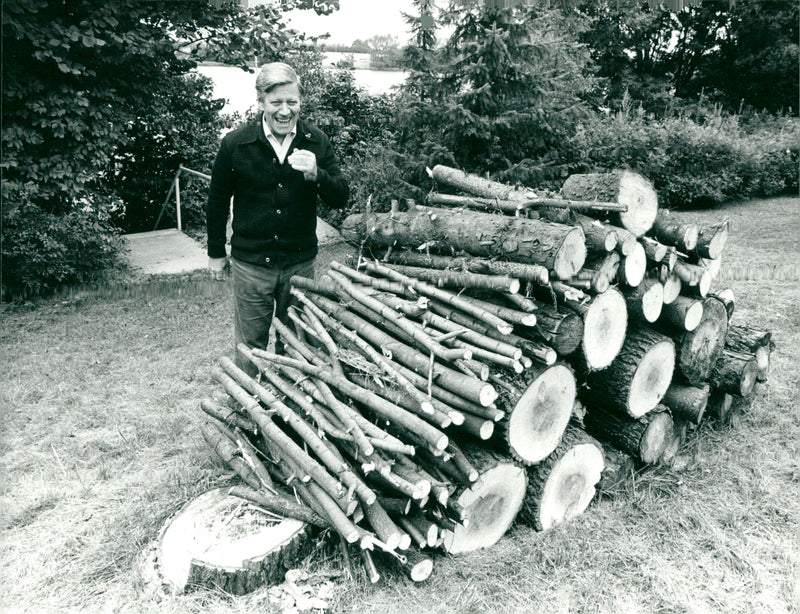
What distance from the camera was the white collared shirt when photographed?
3.97m

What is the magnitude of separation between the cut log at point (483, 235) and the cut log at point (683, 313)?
97 cm

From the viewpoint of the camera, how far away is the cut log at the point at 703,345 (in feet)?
13.3

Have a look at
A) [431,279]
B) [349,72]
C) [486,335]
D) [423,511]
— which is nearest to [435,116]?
[349,72]

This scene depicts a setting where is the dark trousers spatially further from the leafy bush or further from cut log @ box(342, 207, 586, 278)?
the leafy bush

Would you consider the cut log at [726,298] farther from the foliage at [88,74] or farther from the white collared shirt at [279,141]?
the foliage at [88,74]

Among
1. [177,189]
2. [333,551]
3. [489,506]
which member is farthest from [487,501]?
[177,189]

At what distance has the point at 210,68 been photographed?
1277 centimetres

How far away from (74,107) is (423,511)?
20.4 ft

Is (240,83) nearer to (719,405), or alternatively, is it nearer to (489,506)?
(719,405)

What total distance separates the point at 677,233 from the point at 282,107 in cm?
270

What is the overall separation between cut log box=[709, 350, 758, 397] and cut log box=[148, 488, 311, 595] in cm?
305

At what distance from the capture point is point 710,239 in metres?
4.17

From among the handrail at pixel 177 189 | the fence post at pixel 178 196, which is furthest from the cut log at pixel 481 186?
the fence post at pixel 178 196

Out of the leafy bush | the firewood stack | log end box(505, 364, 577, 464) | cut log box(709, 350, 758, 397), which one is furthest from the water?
log end box(505, 364, 577, 464)
